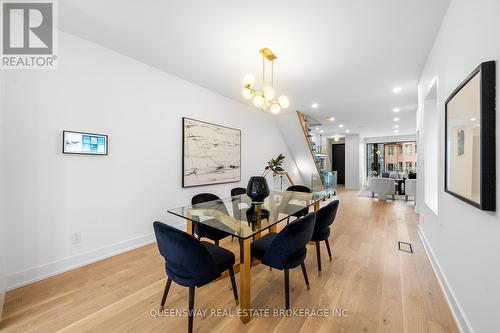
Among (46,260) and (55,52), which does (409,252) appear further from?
(55,52)

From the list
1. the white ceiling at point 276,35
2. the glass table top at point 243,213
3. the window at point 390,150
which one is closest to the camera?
the glass table top at point 243,213

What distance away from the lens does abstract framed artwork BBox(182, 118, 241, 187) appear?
3428mm

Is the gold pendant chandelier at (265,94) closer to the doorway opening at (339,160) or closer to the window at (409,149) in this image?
the doorway opening at (339,160)

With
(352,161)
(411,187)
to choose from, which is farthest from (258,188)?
(352,161)

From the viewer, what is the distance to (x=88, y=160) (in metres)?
2.39

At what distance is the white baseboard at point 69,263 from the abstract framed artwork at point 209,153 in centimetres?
114

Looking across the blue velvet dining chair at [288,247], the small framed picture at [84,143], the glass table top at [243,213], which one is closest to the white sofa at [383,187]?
the glass table top at [243,213]

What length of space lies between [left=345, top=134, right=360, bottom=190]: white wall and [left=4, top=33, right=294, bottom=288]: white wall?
8256 millimetres

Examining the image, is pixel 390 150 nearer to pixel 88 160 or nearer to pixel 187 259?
pixel 187 259

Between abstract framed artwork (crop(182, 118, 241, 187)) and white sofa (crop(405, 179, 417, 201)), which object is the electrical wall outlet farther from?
white sofa (crop(405, 179, 417, 201))

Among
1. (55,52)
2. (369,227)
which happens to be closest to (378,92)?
(369,227)

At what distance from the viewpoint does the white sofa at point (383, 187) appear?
250 inches

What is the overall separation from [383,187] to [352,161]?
9.81ft

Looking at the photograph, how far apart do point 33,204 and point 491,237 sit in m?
3.75
